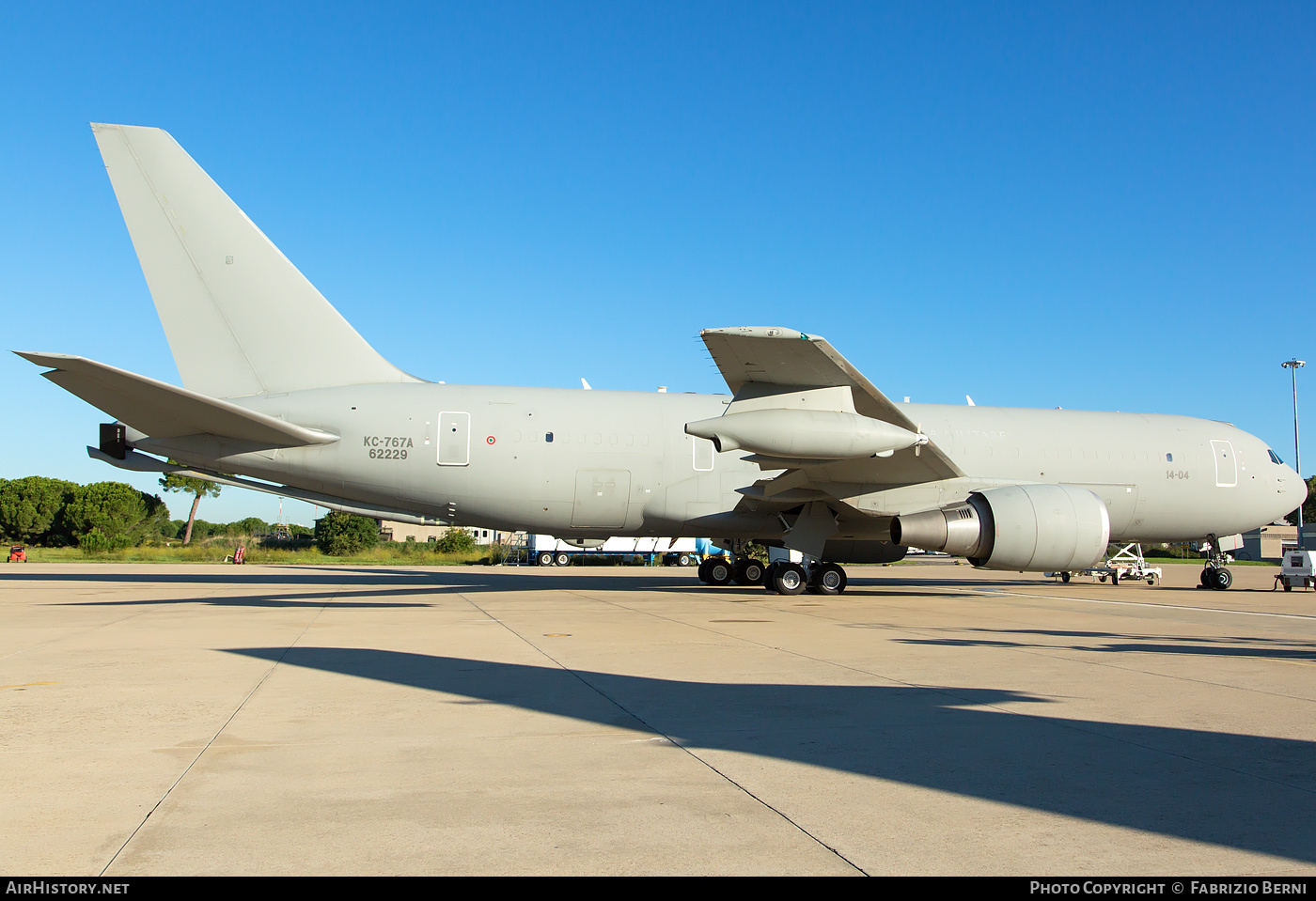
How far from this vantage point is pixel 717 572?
21.5m

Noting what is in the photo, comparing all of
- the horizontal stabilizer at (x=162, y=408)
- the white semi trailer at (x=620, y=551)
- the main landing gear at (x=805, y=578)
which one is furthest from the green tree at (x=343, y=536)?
the main landing gear at (x=805, y=578)

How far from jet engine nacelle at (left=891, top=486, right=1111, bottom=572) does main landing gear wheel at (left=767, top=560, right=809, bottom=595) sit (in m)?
2.56

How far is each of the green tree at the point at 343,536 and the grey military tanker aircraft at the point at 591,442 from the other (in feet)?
115

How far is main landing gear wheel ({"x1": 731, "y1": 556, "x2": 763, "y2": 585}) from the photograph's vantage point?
68.5ft

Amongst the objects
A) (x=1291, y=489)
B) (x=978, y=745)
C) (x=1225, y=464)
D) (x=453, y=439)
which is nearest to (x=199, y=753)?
(x=978, y=745)

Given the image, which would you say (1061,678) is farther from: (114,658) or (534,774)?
(114,658)

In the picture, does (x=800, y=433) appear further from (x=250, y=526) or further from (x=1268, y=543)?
(x=250, y=526)

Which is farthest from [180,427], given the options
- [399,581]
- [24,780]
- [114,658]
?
[24,780]

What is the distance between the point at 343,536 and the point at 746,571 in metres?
34.9

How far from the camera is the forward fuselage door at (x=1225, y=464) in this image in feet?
63.4

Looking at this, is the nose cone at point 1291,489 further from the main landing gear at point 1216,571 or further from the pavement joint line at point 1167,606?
the pavement joint line at point 1167,606

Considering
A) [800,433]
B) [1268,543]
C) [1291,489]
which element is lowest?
[1268,543]

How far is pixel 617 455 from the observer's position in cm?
1680
